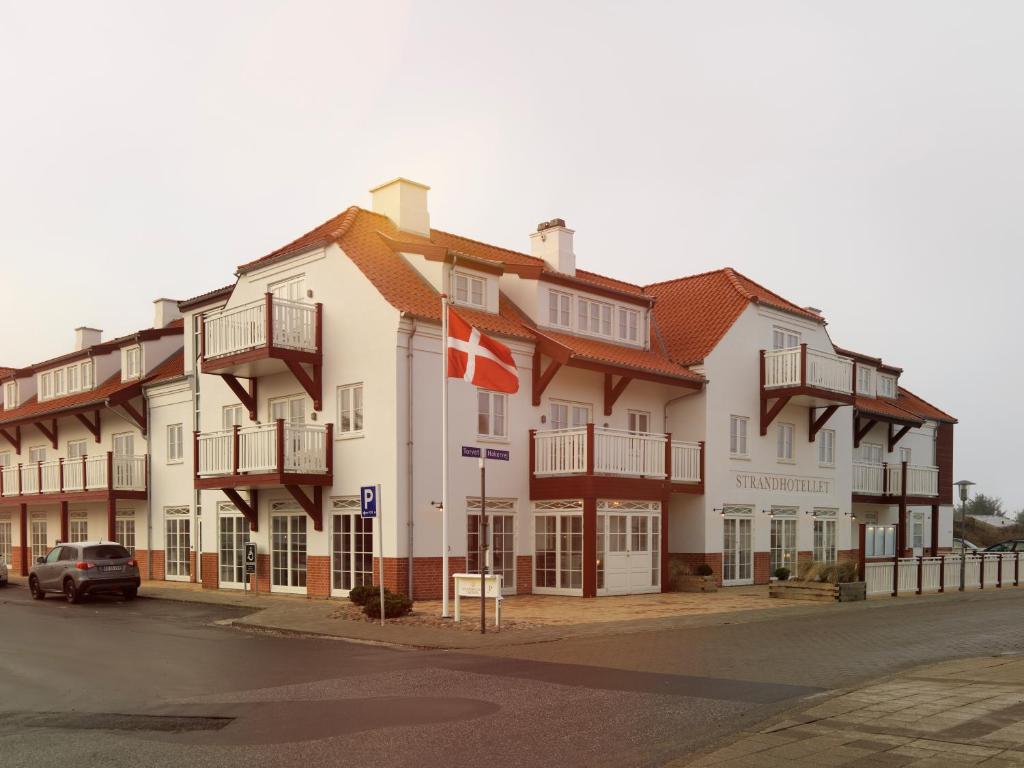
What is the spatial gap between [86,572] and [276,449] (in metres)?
6.60

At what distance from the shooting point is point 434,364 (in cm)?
2284

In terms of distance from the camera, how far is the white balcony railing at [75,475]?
31.4 m

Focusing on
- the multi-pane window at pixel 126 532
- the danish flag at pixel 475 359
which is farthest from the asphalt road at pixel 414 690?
the multi-pane window at pixel 126 532

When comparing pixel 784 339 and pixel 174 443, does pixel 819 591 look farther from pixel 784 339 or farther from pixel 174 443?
pixel 174 443

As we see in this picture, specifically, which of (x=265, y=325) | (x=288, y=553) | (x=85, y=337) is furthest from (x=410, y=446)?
(x=85, y=337)

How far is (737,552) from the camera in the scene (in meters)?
29.0

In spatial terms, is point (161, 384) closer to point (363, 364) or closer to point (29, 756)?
point (363, 364)

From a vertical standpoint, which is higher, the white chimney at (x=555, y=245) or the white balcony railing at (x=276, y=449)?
the white chimney at (x=555, y=245)

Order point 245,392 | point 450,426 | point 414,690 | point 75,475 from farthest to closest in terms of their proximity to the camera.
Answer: point 75,475 < point 245,392 < point 450,426 < point 414,690

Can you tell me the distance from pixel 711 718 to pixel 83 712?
20.6 feet

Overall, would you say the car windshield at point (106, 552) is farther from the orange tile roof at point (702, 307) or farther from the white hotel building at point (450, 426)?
the orange tile roof at point (702, 307)

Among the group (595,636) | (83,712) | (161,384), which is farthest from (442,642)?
(161,384)

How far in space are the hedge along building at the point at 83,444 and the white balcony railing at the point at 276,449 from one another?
8931mm

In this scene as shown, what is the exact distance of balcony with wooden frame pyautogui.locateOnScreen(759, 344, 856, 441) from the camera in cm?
2977
